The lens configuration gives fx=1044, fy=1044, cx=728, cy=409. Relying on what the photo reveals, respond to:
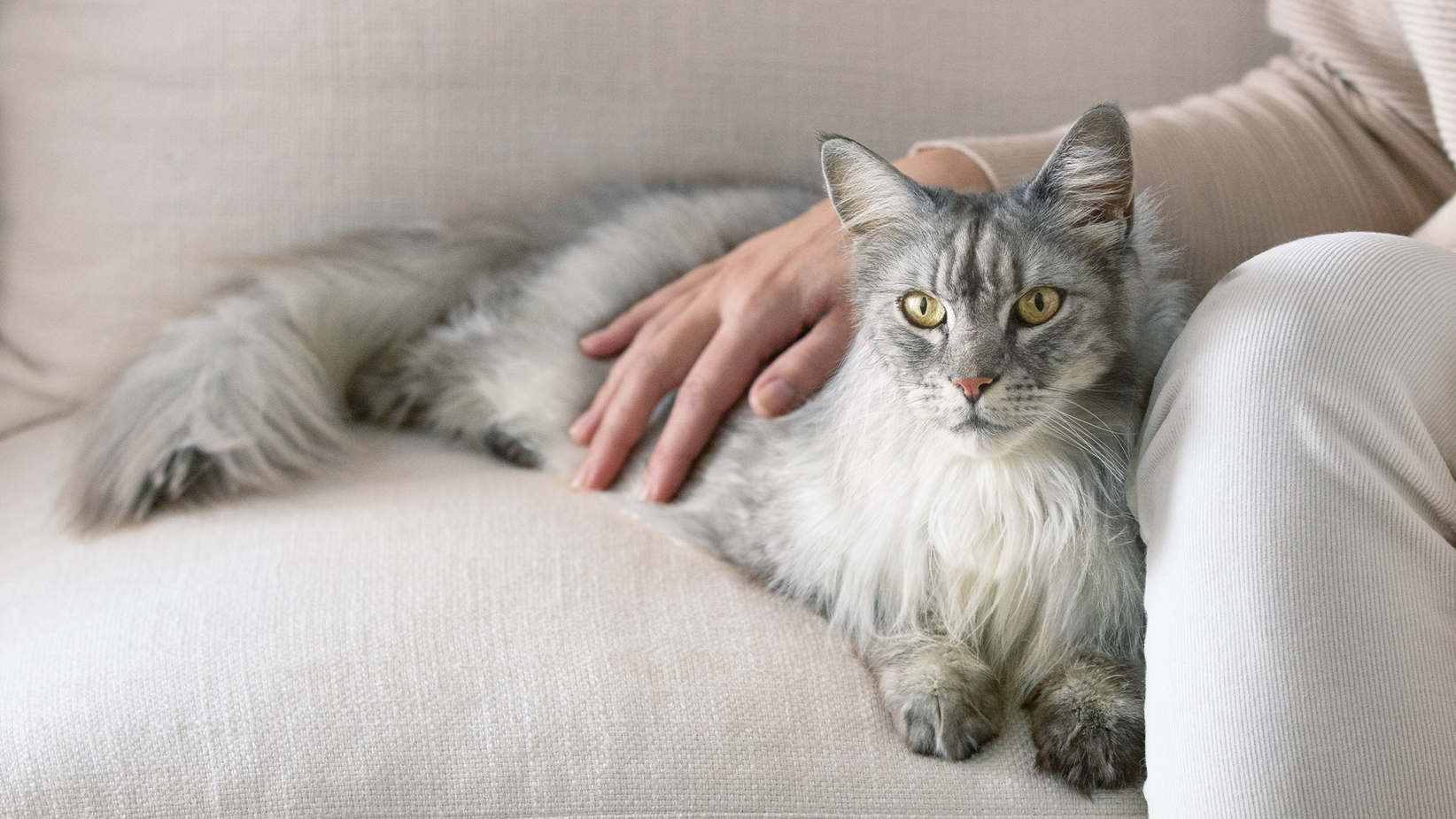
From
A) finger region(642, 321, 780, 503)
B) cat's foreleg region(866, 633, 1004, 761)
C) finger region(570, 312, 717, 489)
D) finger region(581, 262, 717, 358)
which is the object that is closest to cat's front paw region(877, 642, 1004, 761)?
cat's foreleg region(866, 633, 1004, 761)

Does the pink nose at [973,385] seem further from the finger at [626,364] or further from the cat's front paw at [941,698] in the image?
the finger at [626,364]

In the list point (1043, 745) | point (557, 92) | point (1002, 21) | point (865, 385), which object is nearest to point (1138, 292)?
point (865, 385)

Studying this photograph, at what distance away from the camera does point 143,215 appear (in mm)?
1676

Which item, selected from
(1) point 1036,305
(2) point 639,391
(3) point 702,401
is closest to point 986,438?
(1) point 1036,305

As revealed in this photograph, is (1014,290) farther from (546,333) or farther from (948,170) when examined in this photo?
(546,333)

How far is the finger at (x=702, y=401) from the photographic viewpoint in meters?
1.35

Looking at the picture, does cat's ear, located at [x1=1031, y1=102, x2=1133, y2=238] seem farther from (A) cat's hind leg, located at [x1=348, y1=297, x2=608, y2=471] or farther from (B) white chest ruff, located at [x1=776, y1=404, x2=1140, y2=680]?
(A) cat's hind leg, located at [x1=348, y1=297, x2=608, y2=471]

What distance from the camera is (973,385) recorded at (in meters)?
0.94

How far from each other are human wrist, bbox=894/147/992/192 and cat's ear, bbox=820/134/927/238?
0.26 m

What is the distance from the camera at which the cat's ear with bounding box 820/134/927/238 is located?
1030 millimetres

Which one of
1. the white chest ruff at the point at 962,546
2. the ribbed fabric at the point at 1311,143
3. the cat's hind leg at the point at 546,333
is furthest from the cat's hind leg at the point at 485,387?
the ribbed fabric at the point at 1311,143

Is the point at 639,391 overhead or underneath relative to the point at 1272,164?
underneath

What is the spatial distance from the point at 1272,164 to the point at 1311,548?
0.77 m

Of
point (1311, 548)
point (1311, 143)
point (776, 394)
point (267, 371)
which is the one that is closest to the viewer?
point (1311, 548)
